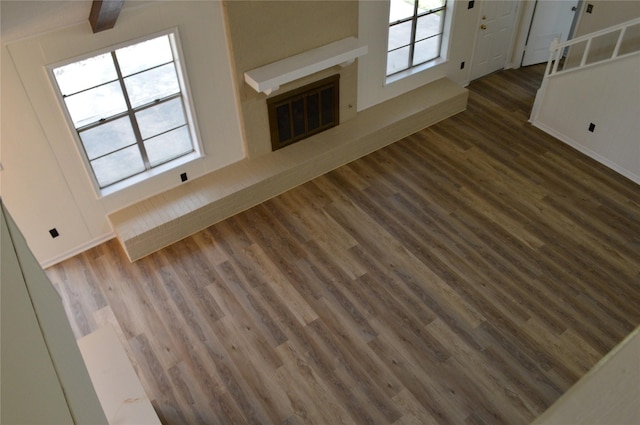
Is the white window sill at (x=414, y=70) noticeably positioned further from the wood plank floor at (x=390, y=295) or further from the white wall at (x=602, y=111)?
the white wall at (x=602, y=111)

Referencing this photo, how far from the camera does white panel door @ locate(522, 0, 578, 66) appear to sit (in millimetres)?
8266

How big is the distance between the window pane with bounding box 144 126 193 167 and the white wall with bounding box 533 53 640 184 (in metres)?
4.91

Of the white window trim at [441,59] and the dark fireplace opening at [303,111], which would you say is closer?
the dark fireplace opening at [303,111]

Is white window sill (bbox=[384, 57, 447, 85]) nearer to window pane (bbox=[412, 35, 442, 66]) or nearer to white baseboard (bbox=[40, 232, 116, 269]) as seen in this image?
window pane (bbox=[412, 35, 442, 66])

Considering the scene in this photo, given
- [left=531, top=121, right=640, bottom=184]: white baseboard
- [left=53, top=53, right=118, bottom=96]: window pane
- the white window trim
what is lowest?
[left=531, top=121, right=640, bottom=184]: white baseboard

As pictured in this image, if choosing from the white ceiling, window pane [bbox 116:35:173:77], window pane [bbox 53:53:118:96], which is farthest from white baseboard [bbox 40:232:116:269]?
the white ceiling

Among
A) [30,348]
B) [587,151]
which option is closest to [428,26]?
[587,151]

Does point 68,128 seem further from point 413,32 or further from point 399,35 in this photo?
point 413,32

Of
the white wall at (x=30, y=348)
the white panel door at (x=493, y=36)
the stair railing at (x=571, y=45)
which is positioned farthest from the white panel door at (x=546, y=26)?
the white wall at (x=30, y=348)

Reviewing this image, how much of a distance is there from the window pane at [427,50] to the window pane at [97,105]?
4249 mm

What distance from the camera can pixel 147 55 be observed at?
5.58m

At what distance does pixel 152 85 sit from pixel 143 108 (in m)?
0.39

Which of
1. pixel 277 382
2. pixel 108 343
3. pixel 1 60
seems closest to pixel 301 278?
pixel 277 382

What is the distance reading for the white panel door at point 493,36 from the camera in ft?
26.2
